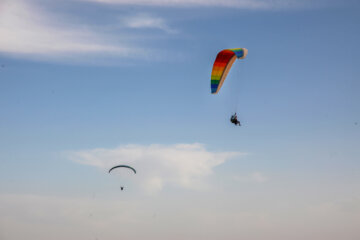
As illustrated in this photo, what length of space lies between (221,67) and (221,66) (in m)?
0.13

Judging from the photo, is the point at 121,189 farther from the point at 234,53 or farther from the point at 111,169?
the point at 234,53

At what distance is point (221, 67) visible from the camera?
529 feet

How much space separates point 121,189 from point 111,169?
302 centimetres

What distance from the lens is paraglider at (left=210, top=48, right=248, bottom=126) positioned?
15962cm

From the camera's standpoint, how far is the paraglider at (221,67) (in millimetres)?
159625

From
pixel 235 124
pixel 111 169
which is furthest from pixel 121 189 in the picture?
pixel 235 124

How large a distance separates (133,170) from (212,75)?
55.0 ft

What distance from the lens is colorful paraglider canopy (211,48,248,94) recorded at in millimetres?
159875

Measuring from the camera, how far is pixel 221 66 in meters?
161

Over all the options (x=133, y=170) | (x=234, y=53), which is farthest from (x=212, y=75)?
(x=133, y=170)

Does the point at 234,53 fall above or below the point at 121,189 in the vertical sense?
above

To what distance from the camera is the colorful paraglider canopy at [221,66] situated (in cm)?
15988

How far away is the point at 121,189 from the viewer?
536 feet

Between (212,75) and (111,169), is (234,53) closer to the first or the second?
(212,75)
